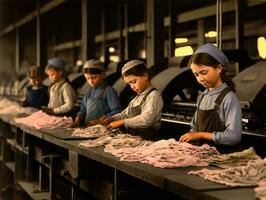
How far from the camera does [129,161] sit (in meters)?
2.98

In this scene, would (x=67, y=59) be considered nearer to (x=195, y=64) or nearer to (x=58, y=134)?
(x=58, y=134)

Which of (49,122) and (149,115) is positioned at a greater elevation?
(149,115)

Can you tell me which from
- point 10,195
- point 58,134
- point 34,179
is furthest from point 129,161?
point 10,195

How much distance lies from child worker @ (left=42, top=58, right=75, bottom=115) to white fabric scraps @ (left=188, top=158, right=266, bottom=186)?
152 inches

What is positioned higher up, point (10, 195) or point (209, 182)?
point (209, 182)

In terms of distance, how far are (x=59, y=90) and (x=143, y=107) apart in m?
2.38

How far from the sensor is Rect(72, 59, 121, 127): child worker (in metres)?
5.29

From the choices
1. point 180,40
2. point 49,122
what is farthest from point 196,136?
point 180,40

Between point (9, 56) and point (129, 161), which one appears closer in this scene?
point (129, 161)

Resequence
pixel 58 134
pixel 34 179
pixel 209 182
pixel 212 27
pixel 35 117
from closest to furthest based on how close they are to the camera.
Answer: pixel 209 182
pixel 58 134
pixel 35 117
pixel 34 179
pixel 212 27

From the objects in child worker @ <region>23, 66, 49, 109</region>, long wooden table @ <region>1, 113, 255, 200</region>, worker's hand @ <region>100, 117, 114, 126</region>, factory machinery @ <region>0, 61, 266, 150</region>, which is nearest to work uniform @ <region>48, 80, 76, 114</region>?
factory machinery @ <region>0, 61, 266, 150</region>

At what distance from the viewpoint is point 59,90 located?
6.41 meters

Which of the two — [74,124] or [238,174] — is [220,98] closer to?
[238,174]

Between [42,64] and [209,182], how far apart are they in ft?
35.3
